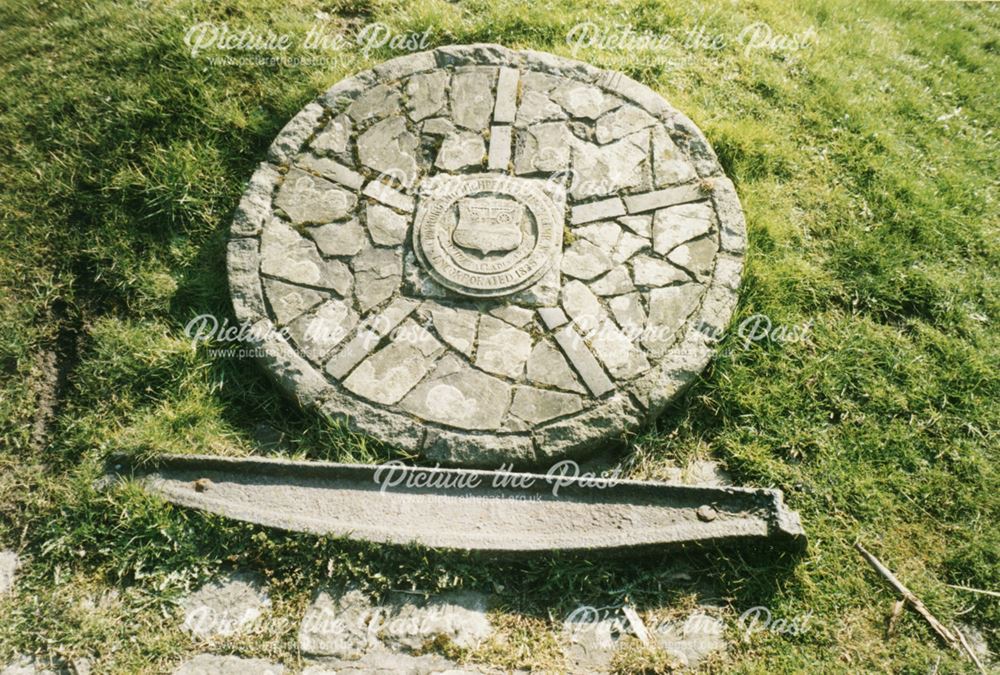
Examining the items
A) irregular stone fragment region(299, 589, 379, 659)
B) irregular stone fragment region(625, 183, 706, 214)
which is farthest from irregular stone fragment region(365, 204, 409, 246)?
irregular stone fragment region(299, 589, 379, 659)

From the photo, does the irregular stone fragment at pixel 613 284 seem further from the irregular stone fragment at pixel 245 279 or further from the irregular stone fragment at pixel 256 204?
the irregular stone fragment at pixel 256 204

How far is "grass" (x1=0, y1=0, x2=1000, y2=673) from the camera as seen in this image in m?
3.09

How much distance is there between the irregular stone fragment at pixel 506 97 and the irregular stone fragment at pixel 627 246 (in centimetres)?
114

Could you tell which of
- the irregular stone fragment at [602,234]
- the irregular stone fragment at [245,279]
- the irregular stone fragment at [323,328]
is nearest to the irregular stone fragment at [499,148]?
the irregular stone fragment at [602,234]

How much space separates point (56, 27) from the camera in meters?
5.02

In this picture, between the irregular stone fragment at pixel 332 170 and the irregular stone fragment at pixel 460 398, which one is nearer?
the irregular stone fragment at pixel 460 398

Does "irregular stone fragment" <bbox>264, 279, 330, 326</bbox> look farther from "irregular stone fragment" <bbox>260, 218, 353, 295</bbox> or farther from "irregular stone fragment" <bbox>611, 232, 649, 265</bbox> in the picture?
"irregular stone fragment" <bbox>611, 232, 649, 265</bbox>

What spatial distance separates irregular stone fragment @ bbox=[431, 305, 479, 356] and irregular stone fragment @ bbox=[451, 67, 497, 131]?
137 cm

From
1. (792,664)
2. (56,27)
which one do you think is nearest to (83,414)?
(56,27)

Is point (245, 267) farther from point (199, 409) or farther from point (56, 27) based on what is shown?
point (56, 27)

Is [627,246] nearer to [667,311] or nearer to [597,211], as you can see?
[597,211]

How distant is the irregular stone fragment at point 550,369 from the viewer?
3430 millimetres

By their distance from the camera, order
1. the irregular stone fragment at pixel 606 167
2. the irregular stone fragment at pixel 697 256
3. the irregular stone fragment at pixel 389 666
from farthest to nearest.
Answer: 1. the irregular stone fragment at pixel 606 167
2. the irregular stone fragment at pixel 697 256
3. the irregular stone fragment at pixel 389 666

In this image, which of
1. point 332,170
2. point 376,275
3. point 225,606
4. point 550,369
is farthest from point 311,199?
point 225,606
